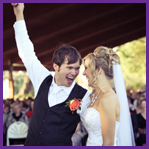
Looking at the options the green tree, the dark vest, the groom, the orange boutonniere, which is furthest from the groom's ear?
the green tree

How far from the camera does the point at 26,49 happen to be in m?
2.95

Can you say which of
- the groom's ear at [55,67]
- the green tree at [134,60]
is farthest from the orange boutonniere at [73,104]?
the green tree at [134,60]

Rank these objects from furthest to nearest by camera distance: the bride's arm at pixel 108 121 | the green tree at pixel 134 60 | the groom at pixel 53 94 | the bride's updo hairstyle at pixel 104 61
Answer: the green tree at pixel 134 60 → the bride's updo hairstyle at pixel 104 61 → the groom at pixel 53 94 → the bride's arm at pixel 108 121

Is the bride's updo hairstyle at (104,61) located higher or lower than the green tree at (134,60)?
lower

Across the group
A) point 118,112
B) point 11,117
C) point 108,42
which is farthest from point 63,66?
point 108,42

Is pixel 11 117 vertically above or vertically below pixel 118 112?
below

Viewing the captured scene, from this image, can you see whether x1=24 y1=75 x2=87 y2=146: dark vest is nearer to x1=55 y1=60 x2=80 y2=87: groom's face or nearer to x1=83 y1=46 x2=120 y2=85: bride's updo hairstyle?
x1=55 y1=60 x2=80 y2=87: groom's face

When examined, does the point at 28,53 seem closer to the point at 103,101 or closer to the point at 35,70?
the point at 35,70

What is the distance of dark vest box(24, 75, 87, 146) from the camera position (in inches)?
106

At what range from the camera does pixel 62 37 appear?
1195 centimetres

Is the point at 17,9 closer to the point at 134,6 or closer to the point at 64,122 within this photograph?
the point at 64,122

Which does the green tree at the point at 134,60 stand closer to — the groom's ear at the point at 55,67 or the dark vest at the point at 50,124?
the groom's ear at the point at 55,67

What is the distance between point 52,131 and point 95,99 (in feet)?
2.05

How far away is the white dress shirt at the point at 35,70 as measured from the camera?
2871mm
